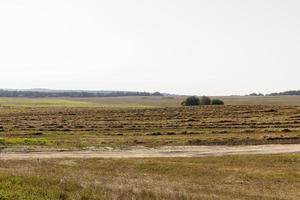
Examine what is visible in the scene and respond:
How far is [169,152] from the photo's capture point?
40.0 m

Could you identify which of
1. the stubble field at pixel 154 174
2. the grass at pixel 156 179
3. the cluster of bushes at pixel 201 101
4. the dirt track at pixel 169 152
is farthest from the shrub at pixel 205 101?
the grass at pixel 156 179

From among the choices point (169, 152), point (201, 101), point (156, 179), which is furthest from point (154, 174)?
point (201, 101)

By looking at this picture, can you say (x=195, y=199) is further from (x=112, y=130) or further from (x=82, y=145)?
(x=112, y=130)

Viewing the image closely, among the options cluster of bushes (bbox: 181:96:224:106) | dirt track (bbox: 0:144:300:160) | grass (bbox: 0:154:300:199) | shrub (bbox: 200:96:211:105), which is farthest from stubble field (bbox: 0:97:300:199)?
cluster of bushes (bbox: 181:96:224:106)

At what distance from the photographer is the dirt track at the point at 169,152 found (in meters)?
37.3

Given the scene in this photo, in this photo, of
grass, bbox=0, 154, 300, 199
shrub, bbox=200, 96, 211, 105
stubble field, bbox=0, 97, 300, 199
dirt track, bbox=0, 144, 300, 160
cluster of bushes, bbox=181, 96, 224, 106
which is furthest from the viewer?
cluster of bushes, bbox=181, 96, 224, 106

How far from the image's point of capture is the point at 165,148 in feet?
141

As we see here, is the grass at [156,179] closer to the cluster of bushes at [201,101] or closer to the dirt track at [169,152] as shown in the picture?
the dirt track at [169,152]

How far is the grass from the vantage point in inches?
627

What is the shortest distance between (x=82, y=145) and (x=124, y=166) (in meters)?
15.4

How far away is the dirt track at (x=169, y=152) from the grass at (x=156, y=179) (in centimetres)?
359

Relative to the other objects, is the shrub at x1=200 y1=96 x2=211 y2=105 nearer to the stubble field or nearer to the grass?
the stubble field

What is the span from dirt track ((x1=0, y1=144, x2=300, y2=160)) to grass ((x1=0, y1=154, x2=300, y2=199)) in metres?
3.59

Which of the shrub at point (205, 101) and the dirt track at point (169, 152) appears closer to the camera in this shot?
the dirt track at point (169, 152)
